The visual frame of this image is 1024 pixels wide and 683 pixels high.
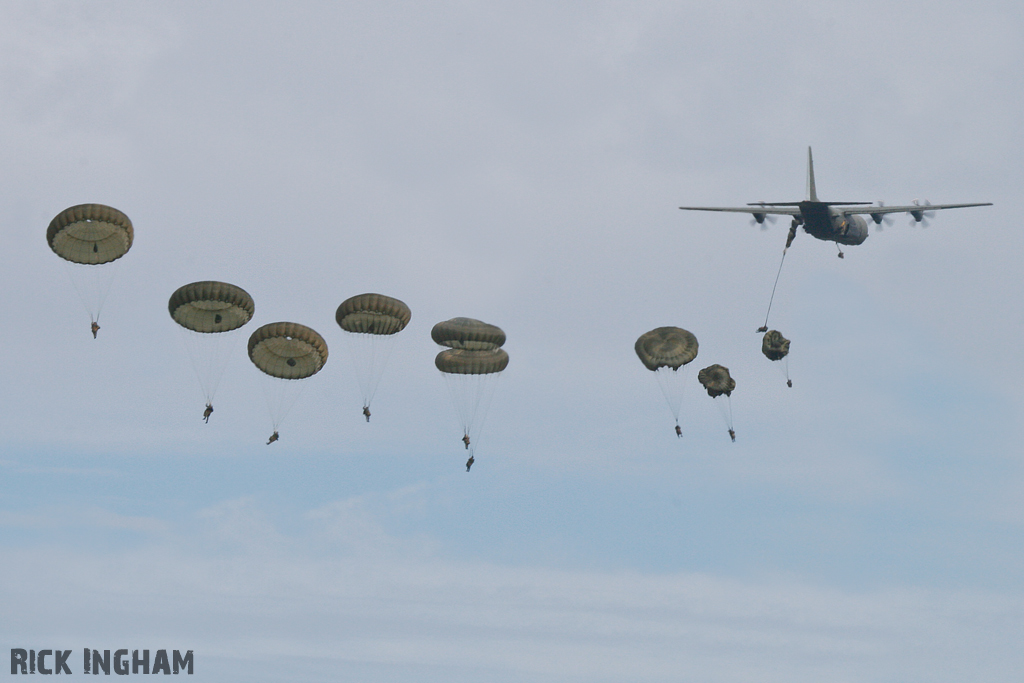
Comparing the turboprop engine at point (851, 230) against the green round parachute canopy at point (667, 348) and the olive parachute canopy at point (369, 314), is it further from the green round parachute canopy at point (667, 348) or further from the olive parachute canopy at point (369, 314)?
the olive parachute canopy at point (369, 314)

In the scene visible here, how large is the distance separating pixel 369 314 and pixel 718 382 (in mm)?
20457

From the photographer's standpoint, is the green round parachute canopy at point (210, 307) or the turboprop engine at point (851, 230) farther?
the turboprop engine at point (851, 230)

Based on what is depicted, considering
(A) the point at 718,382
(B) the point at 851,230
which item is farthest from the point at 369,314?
(B) the point at 851,230

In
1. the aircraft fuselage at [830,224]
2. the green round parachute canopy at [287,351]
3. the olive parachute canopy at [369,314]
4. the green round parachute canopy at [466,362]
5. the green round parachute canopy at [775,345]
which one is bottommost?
the green round parachute canopy at [287,351]

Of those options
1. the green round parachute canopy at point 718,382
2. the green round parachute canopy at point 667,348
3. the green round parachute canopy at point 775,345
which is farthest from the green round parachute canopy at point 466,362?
the green round parachute canopy at point 775,345

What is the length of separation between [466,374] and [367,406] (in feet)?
19.5

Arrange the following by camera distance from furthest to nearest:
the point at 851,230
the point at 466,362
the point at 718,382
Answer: the point at 851,230 < the point at 718,382 < the point at 466,362

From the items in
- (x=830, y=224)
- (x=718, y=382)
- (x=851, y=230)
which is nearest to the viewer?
(x=718, y=382)

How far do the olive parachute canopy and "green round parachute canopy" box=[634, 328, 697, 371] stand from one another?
1440cm

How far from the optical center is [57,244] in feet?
251

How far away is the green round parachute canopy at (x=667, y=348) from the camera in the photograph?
7988 cm

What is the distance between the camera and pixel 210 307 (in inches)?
2990

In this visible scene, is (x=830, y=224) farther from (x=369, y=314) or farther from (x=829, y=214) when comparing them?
(x=369, y=314)

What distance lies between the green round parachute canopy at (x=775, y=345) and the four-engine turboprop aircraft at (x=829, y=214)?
11.3 meters
